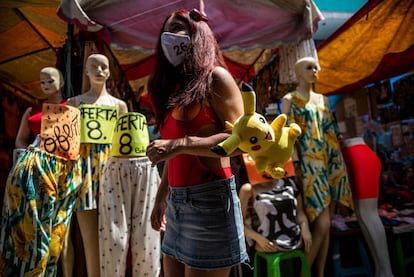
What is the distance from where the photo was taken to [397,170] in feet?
13.4

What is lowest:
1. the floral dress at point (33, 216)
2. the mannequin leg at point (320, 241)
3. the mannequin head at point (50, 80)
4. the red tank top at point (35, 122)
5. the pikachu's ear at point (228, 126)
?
the mannequin leg at point (320, 241)

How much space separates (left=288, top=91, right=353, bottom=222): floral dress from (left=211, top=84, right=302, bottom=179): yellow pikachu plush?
1487 mm

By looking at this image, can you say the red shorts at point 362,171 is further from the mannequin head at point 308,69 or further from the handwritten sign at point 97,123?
the handwritten sign at point 97,123

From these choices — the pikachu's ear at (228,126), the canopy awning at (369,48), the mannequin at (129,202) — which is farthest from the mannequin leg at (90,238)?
the canopy awning at (369,48)

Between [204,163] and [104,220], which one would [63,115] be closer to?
[104,220]

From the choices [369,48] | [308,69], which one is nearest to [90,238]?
[308,69]

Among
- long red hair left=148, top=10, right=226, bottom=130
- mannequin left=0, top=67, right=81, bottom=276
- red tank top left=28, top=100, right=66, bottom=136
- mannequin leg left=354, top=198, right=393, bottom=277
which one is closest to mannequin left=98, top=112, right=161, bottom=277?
mannequin left=0, top=67, right=81, bottom=276

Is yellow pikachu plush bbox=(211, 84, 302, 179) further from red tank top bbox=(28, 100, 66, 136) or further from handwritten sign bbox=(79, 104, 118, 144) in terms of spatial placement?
red tank top bbox=(28, 100, 66, 136)

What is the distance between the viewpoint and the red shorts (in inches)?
98.8

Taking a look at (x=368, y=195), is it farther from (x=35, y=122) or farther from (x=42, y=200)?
(x=35, y=122)

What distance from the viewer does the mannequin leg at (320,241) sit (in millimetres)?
2293

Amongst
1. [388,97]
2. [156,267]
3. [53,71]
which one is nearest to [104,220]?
[156,267]

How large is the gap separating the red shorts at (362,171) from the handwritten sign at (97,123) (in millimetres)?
1907

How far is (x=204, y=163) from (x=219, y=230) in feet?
0.72
